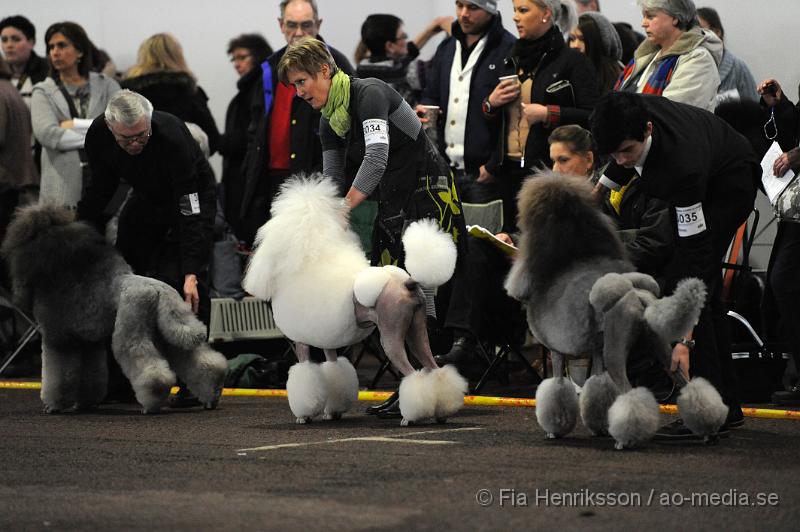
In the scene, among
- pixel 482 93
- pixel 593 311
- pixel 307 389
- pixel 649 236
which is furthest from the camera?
pixel 482 93

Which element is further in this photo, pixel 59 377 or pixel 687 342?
pixel 59 377

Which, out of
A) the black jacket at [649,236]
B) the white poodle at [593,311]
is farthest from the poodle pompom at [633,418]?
the black jacket at [649,236]

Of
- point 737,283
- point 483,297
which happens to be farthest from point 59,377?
point 737,283

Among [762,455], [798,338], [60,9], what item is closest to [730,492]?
[762,455]

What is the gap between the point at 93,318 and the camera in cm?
596

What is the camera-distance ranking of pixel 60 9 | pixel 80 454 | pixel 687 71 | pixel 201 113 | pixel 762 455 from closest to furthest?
1. pixel 762 455
2. pixel 80 454
3. pixel 687 71
4. pixel 201 113
5. pixel 60 9

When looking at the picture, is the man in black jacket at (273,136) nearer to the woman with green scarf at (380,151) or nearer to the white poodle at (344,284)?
the woman with green scarf at (380,151)

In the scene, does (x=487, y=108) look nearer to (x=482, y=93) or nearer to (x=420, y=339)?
(x=482, y=93)

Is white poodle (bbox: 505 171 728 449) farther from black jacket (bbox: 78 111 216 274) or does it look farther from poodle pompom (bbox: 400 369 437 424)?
black jacket (bbox: 78 111 216 274)

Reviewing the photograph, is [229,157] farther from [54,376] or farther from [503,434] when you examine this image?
[503,434]

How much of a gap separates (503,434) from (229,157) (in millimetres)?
3902

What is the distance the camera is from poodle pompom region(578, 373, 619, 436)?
4672mm

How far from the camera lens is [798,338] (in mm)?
5754

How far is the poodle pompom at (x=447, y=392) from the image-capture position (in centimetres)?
519
